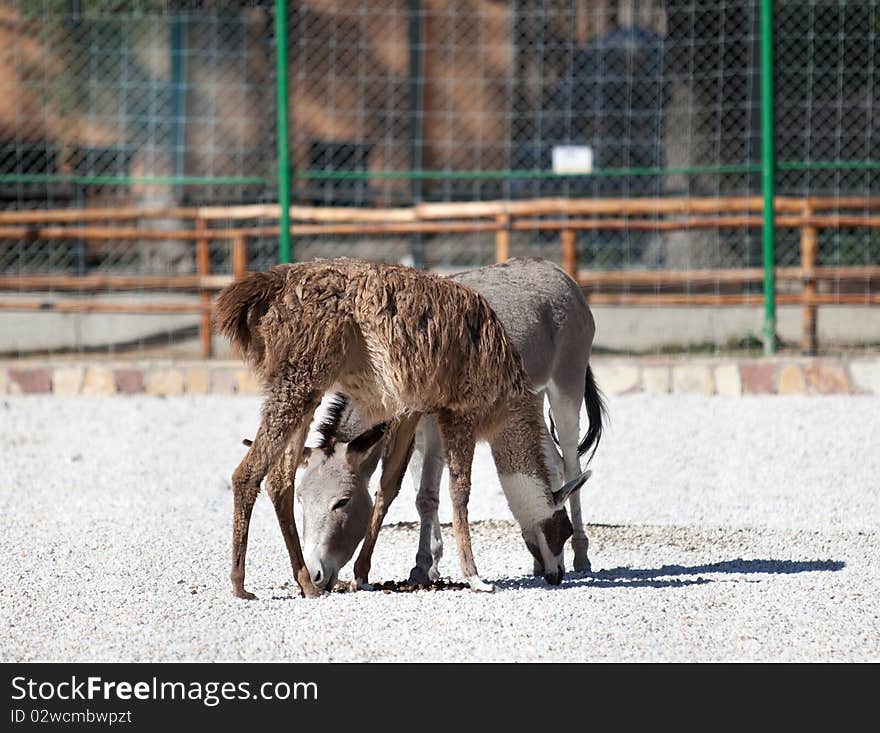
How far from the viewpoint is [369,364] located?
18.1 feet

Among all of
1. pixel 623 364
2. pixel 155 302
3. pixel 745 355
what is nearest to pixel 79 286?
pixel 155 302

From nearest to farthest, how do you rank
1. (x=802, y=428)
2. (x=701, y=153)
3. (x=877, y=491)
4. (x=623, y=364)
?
1. (x=877, y=491)
2. (x=802, y=428)
3. (x=623, y=364)
4. (x=701, y=153)

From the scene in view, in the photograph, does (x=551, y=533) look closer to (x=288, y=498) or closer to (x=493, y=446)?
(x=493, y=446)

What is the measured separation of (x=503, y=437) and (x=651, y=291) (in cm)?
752

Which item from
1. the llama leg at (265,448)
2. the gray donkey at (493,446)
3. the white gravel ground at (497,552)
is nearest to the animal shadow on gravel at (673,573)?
the white gravel ground at (497,552)

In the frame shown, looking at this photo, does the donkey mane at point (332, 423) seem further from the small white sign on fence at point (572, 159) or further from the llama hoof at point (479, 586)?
the small white sign on fence at point (572, 159)

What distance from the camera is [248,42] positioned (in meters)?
17.8

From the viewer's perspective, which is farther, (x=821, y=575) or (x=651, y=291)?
(x=651, y=291)

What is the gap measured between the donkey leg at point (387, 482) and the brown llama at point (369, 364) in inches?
4.9

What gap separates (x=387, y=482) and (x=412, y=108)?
11.5m

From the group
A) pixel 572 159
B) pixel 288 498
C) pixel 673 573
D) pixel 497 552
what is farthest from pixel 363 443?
pixel 572 159

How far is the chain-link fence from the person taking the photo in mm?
15523

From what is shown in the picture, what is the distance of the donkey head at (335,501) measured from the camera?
573 cm

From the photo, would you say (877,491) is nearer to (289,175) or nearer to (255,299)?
(255,299)
